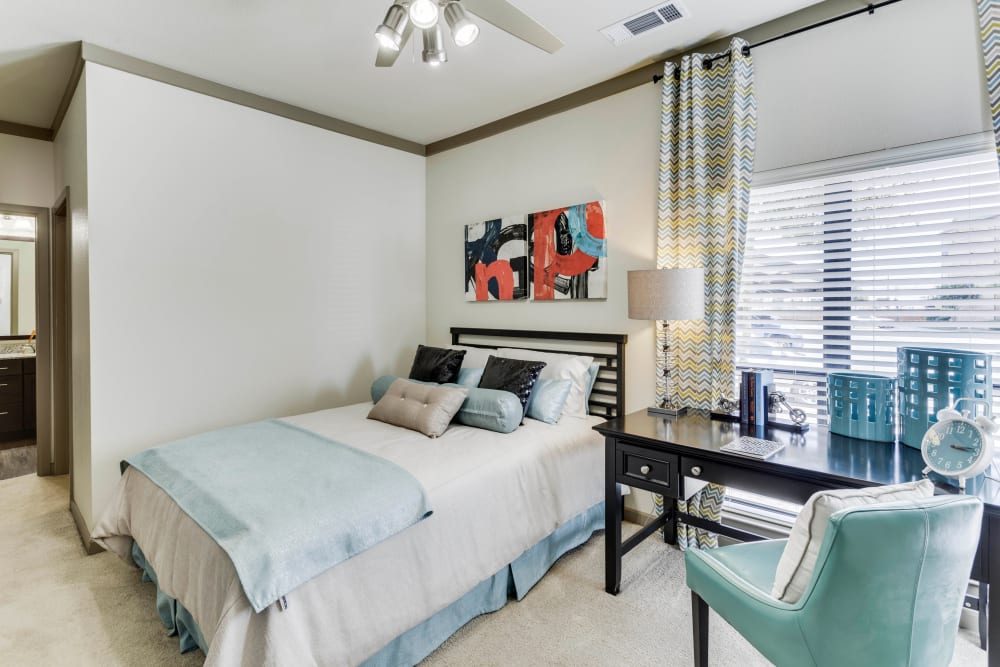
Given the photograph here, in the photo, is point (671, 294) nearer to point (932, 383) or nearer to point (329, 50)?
point (932, 383)

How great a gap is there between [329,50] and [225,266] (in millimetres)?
1491

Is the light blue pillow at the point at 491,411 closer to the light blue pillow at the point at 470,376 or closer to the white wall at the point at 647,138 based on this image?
the light blue pillow at the point at 470,376

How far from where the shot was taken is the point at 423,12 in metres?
1.72

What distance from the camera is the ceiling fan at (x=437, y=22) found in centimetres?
173

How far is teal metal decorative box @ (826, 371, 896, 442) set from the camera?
6.58ft

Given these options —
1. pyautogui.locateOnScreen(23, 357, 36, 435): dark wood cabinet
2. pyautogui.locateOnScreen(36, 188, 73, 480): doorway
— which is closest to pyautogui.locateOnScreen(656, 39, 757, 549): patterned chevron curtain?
pyautogui.locateOnScreen(36, 188, 73, 480): doorway

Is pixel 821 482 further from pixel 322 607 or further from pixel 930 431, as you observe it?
pixel 322 607

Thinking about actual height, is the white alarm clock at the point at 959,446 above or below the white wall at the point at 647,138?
below

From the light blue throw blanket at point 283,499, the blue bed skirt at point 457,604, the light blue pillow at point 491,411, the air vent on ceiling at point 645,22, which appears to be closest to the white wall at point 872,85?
the air vent on ceiling at point 645,22

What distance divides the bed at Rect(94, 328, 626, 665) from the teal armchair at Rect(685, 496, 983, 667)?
1184 mm

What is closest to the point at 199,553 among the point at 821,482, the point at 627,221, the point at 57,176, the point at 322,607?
the point at 322,607

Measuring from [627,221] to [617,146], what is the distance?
19.5 inches

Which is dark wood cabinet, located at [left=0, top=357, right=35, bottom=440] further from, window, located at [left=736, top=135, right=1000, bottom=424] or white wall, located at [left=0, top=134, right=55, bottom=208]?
window, located at [left=736, top=135, right=1000, bottom=424]

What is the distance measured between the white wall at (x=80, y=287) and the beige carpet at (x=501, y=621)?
17.9 inches
